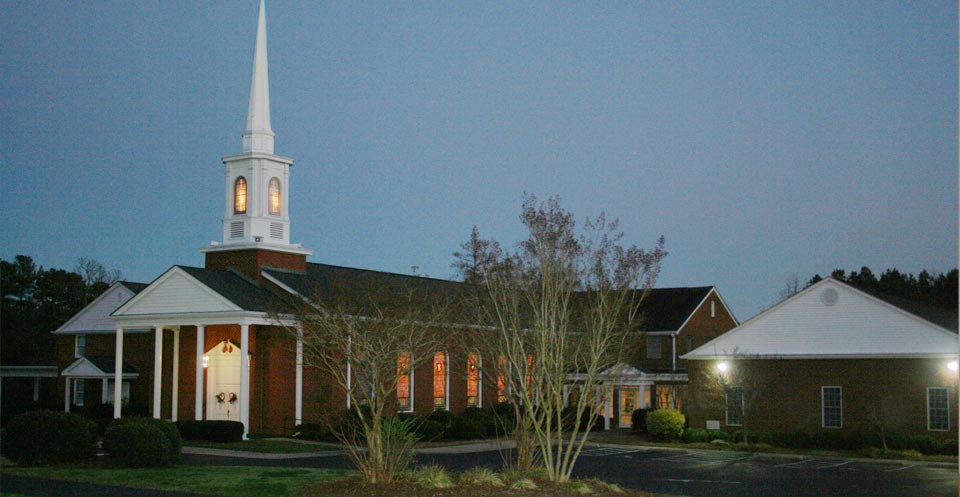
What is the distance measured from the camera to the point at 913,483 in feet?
89.4

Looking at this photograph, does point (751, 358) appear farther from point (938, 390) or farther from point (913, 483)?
point (913, 483)

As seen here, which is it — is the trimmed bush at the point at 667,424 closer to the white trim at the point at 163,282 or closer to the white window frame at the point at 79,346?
the white trim at the point at 163,282

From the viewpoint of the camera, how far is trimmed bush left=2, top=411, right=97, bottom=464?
27.8 metres

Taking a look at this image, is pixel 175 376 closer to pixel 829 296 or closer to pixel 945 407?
pixel 829 296

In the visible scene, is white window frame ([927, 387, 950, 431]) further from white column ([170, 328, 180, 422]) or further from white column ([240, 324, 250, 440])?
white column ([170, 328, 180, 422])

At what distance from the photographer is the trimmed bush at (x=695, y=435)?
42312 mm

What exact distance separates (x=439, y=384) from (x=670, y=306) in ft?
48.6

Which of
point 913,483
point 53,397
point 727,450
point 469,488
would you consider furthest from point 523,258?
point 53,397

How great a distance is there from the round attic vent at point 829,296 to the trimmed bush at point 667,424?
7.69 meters

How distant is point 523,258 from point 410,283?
2946 cm

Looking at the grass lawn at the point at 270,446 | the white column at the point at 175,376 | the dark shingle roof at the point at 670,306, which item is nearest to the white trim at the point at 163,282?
the white column at the point at 175,376

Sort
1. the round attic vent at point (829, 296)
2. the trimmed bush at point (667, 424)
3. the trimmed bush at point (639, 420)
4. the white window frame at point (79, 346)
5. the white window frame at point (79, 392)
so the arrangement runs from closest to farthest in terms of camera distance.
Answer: the round attic vent at point (829, 296) < the trimmed bush at point (667, 424) < the trimmed bush at point (639, 420) < the white window frame at point (79, 392) < the white window frame at point (79, 346)

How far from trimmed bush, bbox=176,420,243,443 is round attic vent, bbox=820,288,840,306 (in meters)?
23.2

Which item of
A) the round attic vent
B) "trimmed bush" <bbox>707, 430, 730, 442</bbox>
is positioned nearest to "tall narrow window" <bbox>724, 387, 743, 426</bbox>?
"trimmed bush" <bbox>707, 430, 730, 442</bbox>
